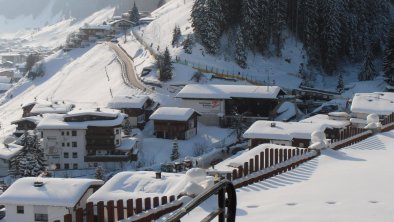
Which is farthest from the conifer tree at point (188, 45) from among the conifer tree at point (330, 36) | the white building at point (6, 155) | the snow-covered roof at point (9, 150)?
the white building at point (6, 155)

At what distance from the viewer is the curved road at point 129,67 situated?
5844cm

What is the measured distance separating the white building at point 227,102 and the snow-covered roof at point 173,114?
4013mm

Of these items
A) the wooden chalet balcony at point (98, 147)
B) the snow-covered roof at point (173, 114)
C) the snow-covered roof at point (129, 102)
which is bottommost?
the wooden chalet balcony at point (98, 147)

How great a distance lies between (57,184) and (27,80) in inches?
2533

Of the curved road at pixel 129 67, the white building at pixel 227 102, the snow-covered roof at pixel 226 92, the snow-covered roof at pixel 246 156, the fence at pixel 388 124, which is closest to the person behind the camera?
the snow-covered roof at pixel 246 156

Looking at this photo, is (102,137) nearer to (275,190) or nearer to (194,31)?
(194,31)

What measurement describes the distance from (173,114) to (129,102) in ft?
18.7

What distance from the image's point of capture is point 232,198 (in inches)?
164

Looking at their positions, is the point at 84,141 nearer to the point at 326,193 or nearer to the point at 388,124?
the point at 388,124

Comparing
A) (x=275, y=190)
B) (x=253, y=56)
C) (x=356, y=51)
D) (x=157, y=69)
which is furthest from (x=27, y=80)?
(x=275, y=190)

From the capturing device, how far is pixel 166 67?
2255 inches

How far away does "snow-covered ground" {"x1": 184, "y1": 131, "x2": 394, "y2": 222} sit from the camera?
7043 millimetres

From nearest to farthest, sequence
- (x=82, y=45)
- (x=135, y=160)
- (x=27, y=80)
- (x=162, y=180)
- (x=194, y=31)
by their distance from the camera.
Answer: (x=162, y=180) < (x=135, y=160) < (x=194, y=31) < (x=27, y=80) < (x=82, y=45)

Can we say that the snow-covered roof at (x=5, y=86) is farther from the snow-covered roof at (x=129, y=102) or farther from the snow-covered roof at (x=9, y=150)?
the snow-covered roof at (x=129, y=102)
